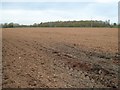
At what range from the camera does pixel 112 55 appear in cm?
1459

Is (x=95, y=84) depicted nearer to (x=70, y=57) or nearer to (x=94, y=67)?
(x=94, y=67)

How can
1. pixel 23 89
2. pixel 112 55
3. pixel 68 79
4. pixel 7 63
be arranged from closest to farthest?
pixel 23 89 → pixel 68 79 → pixel 7 63 → pixel 112 55

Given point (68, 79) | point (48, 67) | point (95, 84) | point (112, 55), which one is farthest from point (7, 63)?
point (112, 55)

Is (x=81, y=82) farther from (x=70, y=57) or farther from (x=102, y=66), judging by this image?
(x=70, y=57)

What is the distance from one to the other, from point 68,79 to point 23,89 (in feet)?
5.93

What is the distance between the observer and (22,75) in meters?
9.55

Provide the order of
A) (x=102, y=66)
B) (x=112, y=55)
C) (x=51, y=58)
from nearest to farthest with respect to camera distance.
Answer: (x=102, y=66), (x=51, y=58), (x=112, y=55)

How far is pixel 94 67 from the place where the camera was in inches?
452

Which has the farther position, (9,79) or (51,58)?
(51,58)

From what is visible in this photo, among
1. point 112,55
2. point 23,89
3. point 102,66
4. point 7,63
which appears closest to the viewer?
point 23,89

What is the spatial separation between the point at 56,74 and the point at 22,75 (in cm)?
115

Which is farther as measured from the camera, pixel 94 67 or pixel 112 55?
pixel 112 55

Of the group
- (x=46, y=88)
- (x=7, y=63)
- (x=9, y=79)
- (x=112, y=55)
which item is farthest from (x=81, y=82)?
(x=112, y=55)

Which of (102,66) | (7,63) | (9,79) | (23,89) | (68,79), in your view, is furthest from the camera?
(102,66)
